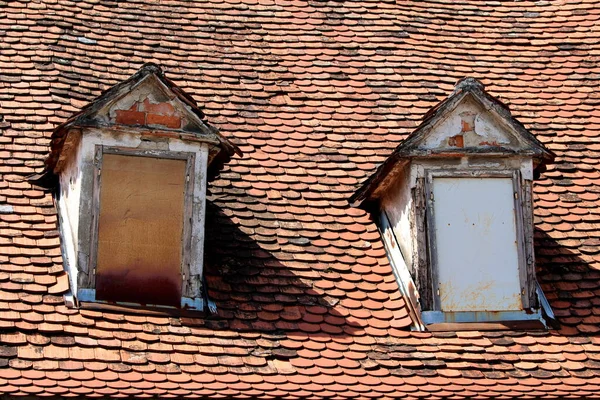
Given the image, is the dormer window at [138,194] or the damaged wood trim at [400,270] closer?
the dormer window at [138,194]

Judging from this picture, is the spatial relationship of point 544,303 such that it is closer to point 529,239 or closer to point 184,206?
point 529,239

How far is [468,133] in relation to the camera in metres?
12.1

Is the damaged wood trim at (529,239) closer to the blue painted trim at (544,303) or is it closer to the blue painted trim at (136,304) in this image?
the blue painted trim at (544,303)

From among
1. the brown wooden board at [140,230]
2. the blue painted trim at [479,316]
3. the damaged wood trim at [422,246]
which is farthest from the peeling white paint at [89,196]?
the blue painted trim at [479,316]

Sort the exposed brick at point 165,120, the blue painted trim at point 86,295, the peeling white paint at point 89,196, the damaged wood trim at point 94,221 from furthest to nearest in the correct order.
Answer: the exposed brick at point 165,120
the peeling white paint at point 89,196
the damaged wood trim at point 94,221
the blue painted trim at point 86,295

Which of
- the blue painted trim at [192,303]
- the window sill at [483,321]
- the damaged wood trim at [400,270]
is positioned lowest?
the window sill at [483,321]

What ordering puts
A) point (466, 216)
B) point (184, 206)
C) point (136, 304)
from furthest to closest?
1. point (466, 216)
2. point (184, 206)
3. point (136, 304)

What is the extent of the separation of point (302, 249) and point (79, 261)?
201 centimetres

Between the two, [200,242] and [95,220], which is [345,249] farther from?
[95,220]

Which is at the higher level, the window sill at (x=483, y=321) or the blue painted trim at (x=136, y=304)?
the blue painted trim at (x=136, y=304)

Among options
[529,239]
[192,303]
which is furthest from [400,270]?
[192,303]

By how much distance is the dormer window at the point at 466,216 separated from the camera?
460 inches

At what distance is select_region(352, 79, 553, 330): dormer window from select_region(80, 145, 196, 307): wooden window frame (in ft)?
5.67

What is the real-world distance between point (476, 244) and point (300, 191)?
1.79m
